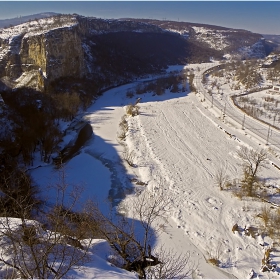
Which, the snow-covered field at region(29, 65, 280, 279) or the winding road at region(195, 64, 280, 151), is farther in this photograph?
the winding road at region(195, 64, 280, 151)

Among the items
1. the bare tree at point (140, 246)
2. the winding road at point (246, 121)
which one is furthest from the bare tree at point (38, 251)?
the winding road at point (246, 121)

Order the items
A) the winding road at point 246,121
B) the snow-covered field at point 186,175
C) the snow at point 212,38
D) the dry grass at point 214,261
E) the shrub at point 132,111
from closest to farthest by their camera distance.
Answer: the dry grass at point 214,261 < the snow-covered field at point 186,175 < the winding road at point 246,121 < the shrub at point 132,111 < the snow at point 212,38

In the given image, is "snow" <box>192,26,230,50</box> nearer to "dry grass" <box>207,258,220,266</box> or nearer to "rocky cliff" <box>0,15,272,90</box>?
"rocky cliff" <box>0,15,272,90</box>

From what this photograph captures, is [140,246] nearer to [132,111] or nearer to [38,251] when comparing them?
[38,251]

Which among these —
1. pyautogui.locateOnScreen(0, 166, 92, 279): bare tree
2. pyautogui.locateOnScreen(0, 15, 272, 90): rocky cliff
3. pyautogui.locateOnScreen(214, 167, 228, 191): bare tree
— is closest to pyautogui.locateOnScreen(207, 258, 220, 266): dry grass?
pyautogui.locateOnScreen(0, 166, 92, 279): bare tree

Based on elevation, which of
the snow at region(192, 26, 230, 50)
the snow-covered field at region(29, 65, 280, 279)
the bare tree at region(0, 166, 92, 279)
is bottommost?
the snow-covered field at region(29, 65, 280, 279)

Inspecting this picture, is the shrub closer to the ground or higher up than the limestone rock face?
closer to the ground

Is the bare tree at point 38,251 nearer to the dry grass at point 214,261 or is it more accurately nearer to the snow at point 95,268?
the snow at point 95,268

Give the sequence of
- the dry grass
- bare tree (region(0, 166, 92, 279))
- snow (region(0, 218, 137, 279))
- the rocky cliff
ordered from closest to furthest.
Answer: bare tree (region(0, 166, 92, 279))
snow (region(0, 218, 137, 279))
the dry grass
the rocky cliff

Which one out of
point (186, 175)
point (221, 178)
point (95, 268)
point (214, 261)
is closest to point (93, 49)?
point (186, 175)
